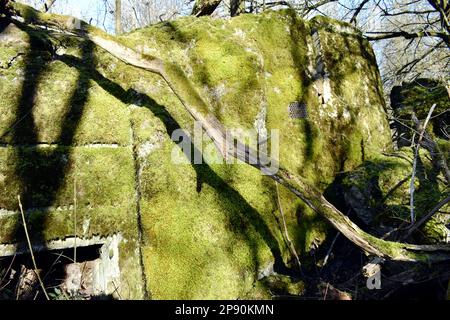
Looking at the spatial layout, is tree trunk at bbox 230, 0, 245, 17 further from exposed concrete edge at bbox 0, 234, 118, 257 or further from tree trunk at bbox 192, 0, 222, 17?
exposed concrete edge at bbox 0, 234, 118, 257

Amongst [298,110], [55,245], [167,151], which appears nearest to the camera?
[55,245]

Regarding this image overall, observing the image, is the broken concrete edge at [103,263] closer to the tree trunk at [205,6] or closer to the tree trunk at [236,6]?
the tree trunk at [205,6]

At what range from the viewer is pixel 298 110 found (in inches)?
200

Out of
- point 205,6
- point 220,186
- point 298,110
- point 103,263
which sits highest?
point 205,6

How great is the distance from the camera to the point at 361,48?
245 inches

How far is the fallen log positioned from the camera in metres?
3.12

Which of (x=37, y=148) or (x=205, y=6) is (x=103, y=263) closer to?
(x=37, y=148)

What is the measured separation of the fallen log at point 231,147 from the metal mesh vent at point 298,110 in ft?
6.41

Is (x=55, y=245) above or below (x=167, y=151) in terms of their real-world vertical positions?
below

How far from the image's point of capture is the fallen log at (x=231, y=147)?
10.2ft

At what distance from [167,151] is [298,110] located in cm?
230

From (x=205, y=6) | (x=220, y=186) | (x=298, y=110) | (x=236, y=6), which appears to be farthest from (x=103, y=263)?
(x=236, y=6)

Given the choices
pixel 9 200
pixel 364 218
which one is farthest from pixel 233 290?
pixel 9 200

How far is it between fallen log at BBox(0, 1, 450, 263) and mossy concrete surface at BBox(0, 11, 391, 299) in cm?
58
